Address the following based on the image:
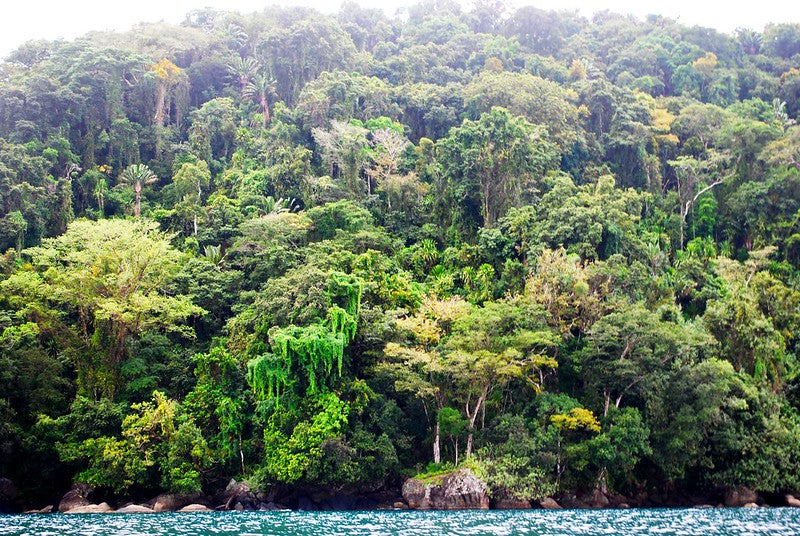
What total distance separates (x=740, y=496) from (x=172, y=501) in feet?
70.9

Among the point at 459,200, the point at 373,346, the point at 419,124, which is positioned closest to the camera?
the point at 373,346

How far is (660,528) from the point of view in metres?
20.1

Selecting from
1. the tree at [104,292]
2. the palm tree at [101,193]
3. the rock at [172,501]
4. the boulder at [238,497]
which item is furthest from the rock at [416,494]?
the palm tree at [101,193]

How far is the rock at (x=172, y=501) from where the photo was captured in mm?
27938

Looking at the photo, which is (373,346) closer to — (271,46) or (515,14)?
(271,46)

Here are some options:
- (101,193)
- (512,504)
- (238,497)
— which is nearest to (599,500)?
(512,504)

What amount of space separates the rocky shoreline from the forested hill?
1.75 feet

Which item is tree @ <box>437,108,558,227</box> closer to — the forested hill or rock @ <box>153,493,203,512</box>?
the forested hill

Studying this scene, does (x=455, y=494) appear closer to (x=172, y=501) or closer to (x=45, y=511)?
(x=172, y=501)

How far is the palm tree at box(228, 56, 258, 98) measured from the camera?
2177 inches

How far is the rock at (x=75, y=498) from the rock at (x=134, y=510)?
164 centimetres

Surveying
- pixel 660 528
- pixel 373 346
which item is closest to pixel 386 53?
pixel 373 346

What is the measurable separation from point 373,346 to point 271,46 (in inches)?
1220

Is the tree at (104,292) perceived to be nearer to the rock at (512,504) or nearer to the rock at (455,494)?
the rock at (455,494)
